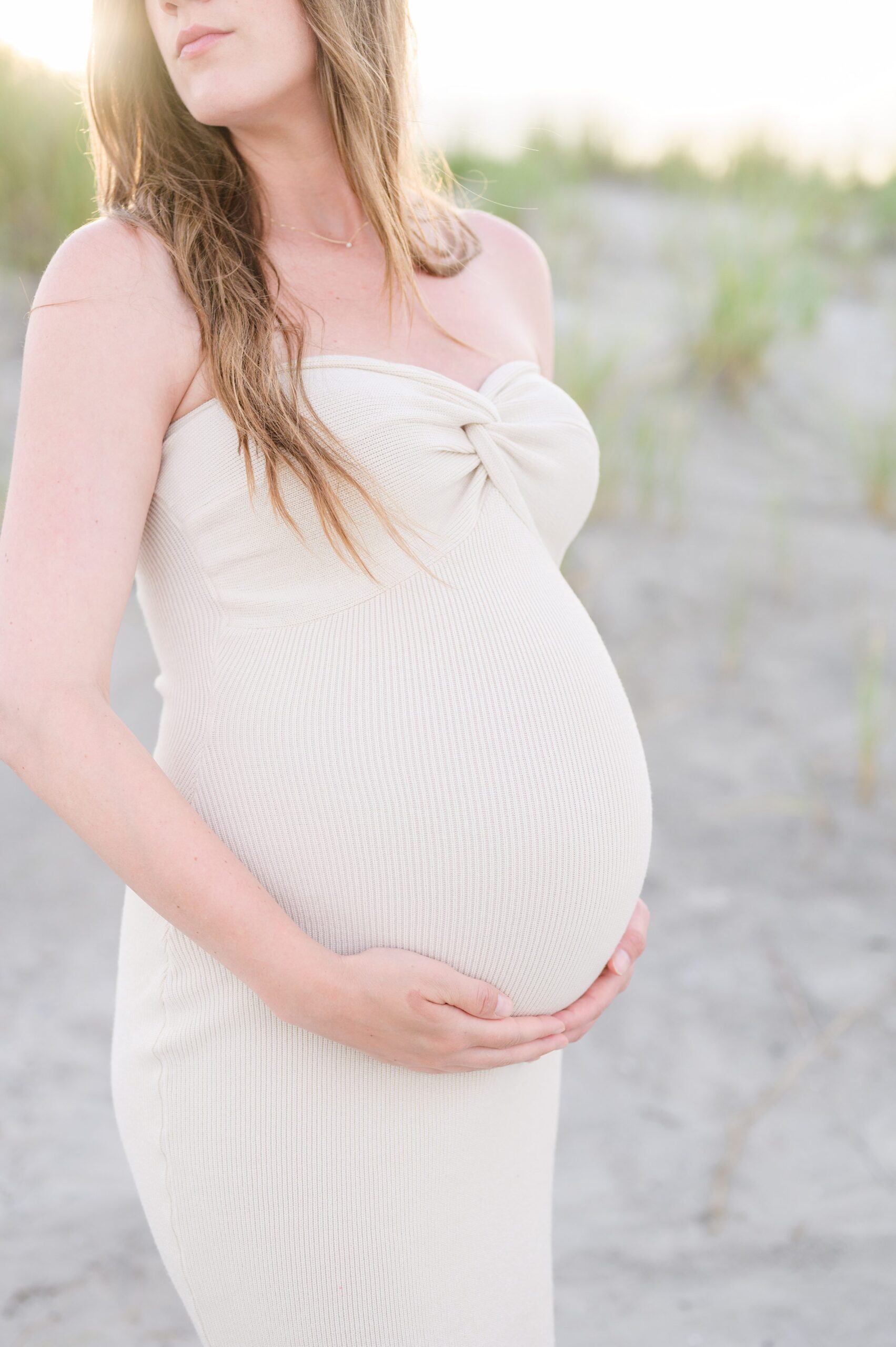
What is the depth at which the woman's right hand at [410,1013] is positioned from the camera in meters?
1.10

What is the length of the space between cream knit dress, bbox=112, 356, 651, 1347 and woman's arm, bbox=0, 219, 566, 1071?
7 cm

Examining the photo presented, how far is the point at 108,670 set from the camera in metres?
1.12

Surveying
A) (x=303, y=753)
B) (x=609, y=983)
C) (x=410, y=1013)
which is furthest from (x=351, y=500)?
(x=609, y=983)

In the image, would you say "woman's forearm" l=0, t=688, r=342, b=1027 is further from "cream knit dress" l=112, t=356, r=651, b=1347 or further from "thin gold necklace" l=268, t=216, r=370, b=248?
"thin gold necklace" l=268, t=216, r=370, b=248

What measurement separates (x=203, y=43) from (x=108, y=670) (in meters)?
0.72

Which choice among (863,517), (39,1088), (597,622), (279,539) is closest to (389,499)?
(279,539)

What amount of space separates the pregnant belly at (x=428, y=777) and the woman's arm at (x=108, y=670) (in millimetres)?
67

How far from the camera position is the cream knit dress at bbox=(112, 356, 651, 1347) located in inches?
45.9

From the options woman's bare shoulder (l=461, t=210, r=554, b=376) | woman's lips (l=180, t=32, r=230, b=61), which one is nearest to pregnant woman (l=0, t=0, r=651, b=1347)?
woman's lips (l=180, t=32, r=230, b=61)

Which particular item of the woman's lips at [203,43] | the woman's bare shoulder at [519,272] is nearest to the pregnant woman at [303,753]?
the woman's lips at [203,43]

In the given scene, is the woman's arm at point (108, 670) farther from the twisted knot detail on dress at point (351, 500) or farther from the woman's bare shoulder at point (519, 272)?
the woman's bare shoulder at point (519, 272)

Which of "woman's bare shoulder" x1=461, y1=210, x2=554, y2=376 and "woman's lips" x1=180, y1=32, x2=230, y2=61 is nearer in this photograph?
"woman's lips" x1=180, y1=32, x2=230, y2=61

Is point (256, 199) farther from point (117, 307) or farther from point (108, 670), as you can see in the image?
point (108, 670)

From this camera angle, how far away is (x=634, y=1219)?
2404mm
